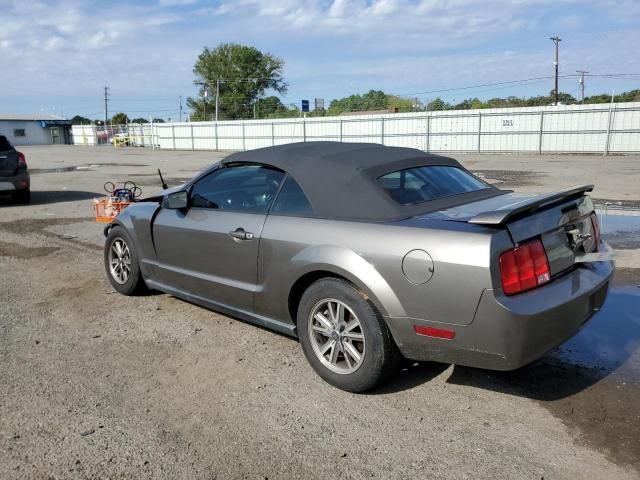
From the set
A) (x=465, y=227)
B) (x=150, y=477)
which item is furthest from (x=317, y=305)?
(x=150, y=477)

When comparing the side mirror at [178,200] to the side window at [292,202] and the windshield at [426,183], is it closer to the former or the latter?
the side window at [292,202]

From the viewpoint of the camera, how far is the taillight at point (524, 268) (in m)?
2.83

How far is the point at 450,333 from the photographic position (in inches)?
117

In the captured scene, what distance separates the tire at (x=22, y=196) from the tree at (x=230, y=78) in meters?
77.4

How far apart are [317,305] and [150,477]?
1.39m

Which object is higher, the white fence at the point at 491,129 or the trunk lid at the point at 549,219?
the white fence at the point at 491,129

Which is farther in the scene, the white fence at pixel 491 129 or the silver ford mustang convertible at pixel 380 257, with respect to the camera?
the white fence at pixel 491 129

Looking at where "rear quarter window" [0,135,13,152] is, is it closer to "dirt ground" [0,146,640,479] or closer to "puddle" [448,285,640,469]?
"dirt ground" [0,146,640,479]

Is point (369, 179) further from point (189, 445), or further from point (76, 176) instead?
point (76, 176)

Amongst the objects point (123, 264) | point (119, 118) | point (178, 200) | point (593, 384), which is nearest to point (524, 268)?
point (593, 384)

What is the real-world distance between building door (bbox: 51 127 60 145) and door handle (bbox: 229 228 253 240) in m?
86.7

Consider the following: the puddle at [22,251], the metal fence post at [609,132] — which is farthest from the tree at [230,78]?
the puddle at [22,251]

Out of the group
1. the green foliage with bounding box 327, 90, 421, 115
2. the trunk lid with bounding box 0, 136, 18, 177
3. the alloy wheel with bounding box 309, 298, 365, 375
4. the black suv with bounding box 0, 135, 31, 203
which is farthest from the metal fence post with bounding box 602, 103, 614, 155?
the green foliage with bounding box 327, 90, 421, 115

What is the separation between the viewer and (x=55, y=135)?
265ft
